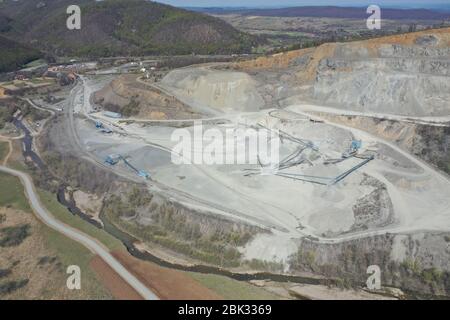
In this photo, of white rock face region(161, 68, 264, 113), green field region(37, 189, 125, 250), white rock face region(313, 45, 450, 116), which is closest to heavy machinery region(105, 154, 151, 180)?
green field region(37, 189, 125, 250)

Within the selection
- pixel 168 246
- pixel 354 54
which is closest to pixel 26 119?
pixel 168 246

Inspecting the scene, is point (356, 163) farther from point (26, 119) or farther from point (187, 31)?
point (187, 31)

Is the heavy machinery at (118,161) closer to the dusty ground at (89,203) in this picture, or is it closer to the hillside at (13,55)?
the dusty ground at (89,203)

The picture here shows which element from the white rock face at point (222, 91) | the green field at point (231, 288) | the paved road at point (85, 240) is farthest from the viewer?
the white rock face at point (222, 91)

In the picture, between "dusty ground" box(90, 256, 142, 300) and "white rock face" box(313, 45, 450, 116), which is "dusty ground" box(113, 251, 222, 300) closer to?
"dusty ground" box(90, 256, 142, 300)

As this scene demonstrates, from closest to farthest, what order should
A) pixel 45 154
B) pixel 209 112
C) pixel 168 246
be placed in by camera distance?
1. pixel 168 246
2. pixel 45 154
3. pixel 209 112

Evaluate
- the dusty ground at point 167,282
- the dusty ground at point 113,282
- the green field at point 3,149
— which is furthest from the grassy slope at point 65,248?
the green field at point 3,149

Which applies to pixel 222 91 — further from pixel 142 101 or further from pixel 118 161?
pixel 118 161
